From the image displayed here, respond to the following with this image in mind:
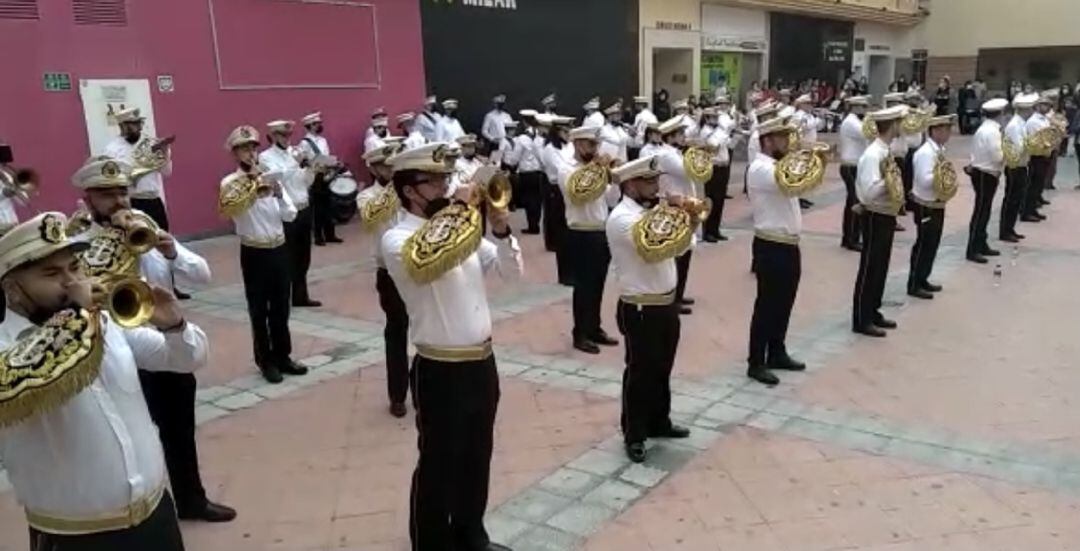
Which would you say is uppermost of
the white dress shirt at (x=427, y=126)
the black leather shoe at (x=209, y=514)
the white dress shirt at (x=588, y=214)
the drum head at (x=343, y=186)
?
the white dress shirt at (x=427, y=126)

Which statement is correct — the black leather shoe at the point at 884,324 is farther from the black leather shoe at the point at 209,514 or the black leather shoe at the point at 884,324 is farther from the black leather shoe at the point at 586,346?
the black leather shoe at the point at 209,514

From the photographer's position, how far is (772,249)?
6.57 m

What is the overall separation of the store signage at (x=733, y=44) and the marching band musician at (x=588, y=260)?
1658 centimetres

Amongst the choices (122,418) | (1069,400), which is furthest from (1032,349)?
(122,418)

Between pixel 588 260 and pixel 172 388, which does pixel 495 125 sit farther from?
pixel 172 388

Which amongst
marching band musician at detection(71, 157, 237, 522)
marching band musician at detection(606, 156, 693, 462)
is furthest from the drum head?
marching band musician at detection(606, 156, 693, 462)

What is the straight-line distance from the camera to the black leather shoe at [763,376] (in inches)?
258

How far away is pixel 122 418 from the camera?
2637mm

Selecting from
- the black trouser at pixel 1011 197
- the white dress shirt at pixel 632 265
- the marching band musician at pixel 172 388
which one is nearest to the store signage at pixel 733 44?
the black trouser at pixel 1011 197

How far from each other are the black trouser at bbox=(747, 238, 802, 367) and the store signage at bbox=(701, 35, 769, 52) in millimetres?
17764

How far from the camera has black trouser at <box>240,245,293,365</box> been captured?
6.74 m

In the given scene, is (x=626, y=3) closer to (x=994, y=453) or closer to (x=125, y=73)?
(x=125, y=73)

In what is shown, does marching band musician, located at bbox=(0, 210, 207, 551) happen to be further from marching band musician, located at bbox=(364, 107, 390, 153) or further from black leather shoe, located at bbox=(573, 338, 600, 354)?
marching band musician, located at bbox=(364, 107, 390, 153)

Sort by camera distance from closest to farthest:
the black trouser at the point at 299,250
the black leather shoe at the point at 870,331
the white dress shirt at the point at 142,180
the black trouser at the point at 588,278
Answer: the black trouser at the point at 588,278, the black leather shoe at the point at 870,331, the black trouser at the point at 299,250, the white dress shirt at the point at 142,180
